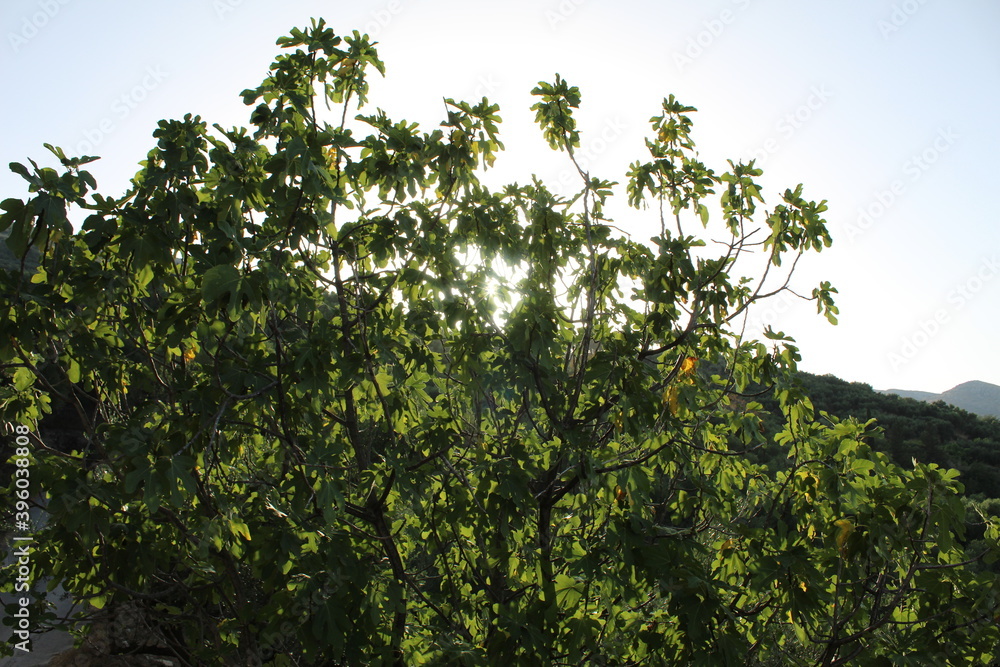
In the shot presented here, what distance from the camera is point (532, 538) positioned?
340 cm

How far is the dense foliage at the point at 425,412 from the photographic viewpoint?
252 centimetres

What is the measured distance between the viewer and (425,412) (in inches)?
130

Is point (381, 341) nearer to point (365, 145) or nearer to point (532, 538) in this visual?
point (365, 145)

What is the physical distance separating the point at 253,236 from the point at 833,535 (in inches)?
121

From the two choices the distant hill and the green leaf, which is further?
the distant hill

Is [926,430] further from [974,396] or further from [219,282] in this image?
[974,396]

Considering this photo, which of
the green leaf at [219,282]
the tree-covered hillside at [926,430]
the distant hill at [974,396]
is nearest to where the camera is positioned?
the green leaf at [219,282]

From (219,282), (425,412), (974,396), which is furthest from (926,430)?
(974,396)

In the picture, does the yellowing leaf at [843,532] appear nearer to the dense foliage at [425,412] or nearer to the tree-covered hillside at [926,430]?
the dense foliage at [425,412]

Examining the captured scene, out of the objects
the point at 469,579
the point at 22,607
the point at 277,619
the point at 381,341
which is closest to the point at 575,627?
the point at 469,579

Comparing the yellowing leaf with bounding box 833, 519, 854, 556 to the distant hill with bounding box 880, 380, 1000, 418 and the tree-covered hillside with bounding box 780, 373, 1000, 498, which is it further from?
the distant hill with bounding box 880, 380, 1000, 418

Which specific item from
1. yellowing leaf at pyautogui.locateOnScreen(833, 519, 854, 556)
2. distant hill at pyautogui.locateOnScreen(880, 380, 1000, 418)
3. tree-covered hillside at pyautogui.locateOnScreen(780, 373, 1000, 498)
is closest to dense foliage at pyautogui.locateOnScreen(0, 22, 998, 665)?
yellowing leaf at pyautogui.locateOnScreen(833, 519, 854, 556)

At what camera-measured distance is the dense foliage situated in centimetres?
252

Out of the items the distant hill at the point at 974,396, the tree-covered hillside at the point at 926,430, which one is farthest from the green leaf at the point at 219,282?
the distant hill at the point at 974,396
